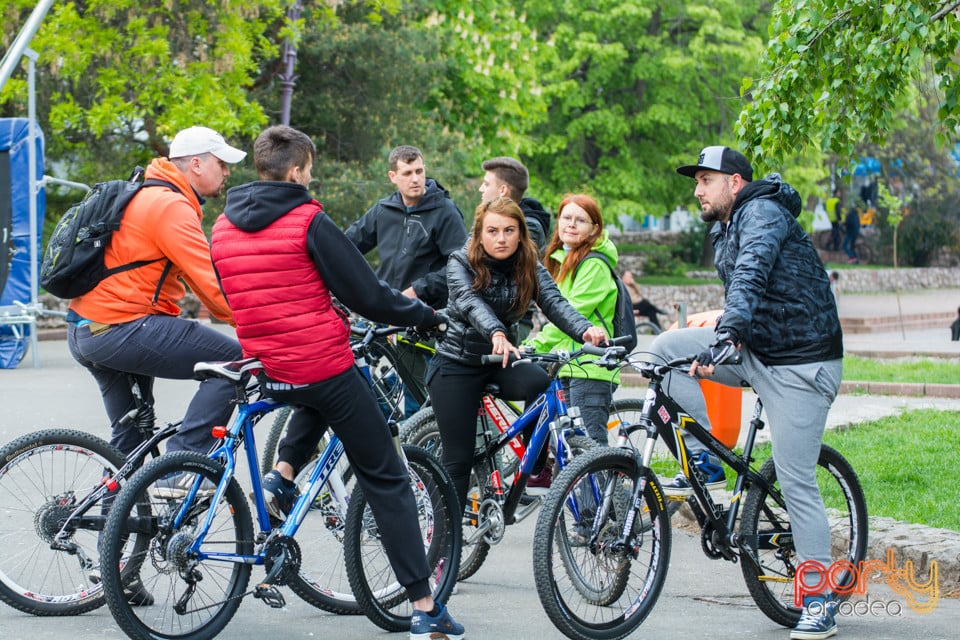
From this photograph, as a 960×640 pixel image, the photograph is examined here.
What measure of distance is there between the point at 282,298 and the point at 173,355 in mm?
918

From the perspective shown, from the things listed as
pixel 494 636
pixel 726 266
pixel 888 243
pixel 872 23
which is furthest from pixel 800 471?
pixel 888 243

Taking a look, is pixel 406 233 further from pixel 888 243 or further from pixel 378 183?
pixel 888 243

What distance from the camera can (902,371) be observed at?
16.3 meters

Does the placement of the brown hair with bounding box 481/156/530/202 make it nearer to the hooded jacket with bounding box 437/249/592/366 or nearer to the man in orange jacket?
the hooded jacket with bounding box 437/249/592/366

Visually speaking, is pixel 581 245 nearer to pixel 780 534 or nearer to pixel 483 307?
pixel 483 307

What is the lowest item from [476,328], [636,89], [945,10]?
[476,328]

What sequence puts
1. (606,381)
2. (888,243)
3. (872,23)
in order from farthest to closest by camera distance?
(888,243), (872,23), (606,381)

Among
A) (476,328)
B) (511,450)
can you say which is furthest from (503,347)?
(511,450)

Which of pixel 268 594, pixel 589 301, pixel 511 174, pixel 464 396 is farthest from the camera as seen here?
pixel 511 174

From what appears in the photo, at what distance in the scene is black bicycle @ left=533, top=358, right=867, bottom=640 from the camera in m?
5.07

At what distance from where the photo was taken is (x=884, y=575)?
645 cm

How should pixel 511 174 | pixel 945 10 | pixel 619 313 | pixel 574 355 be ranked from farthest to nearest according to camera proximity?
1. pixel 945 10
2. pixel 511 174
3. pixel 619 313
4. pixel 574 355

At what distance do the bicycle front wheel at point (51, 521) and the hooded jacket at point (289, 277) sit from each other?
3.20ft

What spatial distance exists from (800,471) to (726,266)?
0.84 metres
